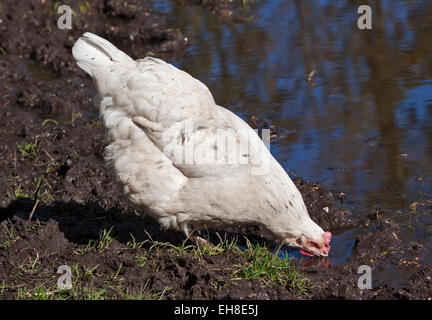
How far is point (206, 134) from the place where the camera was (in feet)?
15.0

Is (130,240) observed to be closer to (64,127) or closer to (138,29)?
(64,127)

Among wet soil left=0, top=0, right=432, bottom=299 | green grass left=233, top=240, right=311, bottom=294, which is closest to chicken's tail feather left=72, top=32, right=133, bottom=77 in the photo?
wet soil left=0, top=0, right=432, bottom=299

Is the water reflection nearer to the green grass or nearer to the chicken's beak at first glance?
the chicken's beak

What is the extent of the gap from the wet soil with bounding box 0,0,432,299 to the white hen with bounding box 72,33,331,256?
0.98ft

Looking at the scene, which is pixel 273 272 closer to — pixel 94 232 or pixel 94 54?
pixel 94 232

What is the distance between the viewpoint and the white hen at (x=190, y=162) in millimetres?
4504

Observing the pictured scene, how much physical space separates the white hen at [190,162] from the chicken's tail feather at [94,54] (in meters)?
0.15

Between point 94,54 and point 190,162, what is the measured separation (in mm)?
1186

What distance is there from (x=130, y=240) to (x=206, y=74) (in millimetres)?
3471

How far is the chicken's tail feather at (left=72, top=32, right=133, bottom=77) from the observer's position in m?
4.98

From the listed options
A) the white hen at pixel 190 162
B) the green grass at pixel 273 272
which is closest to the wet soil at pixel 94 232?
the green grass at pixel 273 272

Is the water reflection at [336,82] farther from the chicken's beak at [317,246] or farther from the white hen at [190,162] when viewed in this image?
the white hen at [190,162]
